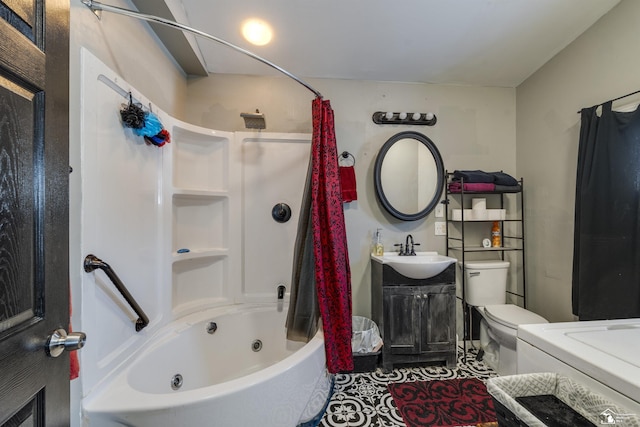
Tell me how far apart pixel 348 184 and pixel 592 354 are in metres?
1.66

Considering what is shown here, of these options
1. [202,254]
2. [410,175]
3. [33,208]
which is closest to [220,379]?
[202,254]

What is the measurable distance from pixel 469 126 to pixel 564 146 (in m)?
0.72

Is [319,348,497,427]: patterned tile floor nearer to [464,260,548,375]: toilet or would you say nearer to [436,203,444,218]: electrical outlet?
[464,260,548,375]: toilet

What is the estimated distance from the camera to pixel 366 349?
6.45 feet

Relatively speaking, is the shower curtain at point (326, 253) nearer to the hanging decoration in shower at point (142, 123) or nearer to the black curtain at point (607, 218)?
the hanging decoration in shower at point (142, 123)

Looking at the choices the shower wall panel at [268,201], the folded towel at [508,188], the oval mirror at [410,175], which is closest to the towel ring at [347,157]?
the oval mirror at [410,175]

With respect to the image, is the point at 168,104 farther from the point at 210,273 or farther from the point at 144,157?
the point at 210,273

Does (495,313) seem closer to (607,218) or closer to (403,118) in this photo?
(607,218)

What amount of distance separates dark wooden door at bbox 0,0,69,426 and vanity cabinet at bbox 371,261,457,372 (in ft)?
5.83

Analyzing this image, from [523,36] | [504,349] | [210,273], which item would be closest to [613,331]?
[504,349]

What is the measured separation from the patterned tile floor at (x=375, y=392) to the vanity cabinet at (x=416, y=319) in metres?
0.09

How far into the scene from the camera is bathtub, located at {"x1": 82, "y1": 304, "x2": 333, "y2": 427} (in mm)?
996

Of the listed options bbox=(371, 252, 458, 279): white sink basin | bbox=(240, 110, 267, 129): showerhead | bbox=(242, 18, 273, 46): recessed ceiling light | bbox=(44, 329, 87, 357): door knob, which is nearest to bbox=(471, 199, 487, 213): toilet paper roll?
bbox=(371, 252, 458, 279): white sink basin

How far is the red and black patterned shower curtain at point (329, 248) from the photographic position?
1.59 meters
